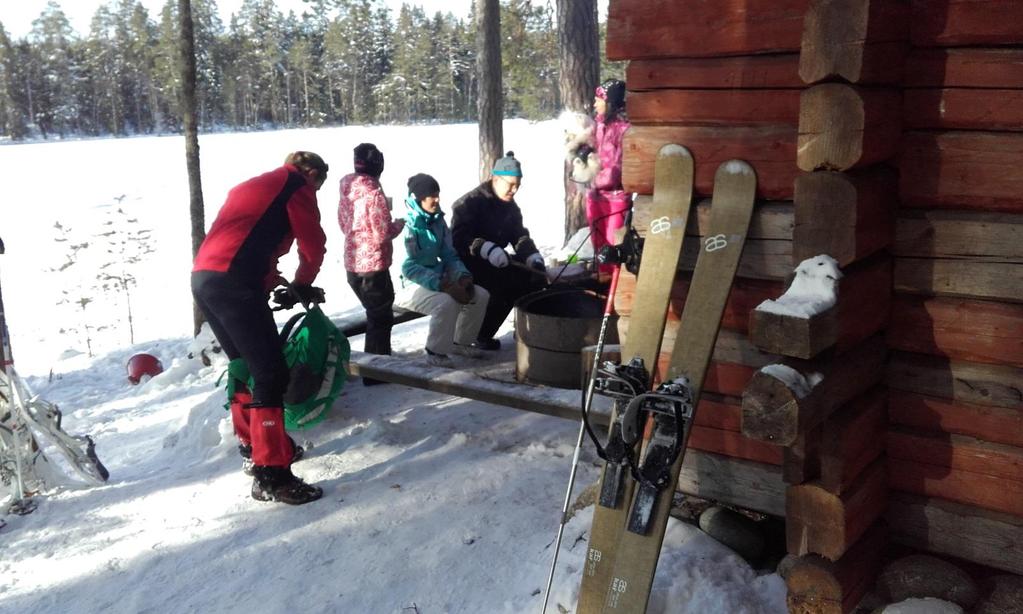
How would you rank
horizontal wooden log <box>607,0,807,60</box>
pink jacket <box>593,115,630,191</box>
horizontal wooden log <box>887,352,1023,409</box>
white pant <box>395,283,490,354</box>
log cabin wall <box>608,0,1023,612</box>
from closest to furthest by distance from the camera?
log cabin wall <box>608,0,1023,612</box>, horizontal wooden log <box>887,352,1023,409</box>, horizontal wooden log <box>607,0,807,60</box>, white pant <box>395,283,490,354</box>, pink jacket <box>593,115,630,191</box>

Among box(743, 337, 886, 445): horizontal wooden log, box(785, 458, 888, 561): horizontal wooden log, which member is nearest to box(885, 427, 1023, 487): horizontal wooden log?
box(785, 458, 888, 561): horizontal wooden log

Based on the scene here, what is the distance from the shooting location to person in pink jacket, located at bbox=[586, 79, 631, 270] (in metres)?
6.79

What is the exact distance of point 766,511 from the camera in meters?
3.62

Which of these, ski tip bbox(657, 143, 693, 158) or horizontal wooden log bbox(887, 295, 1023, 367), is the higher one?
ski tip bbox(657, 143, 693, 158)

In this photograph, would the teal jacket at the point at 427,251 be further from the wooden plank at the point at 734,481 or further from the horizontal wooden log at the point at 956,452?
the horizontal wooden log at the point at 956,452

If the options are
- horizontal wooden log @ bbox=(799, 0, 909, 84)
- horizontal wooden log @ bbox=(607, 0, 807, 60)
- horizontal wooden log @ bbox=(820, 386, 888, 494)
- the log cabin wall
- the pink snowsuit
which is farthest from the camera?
the pink snowsuit

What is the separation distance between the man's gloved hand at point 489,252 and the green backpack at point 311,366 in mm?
1591

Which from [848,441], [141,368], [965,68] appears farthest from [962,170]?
[141,368]

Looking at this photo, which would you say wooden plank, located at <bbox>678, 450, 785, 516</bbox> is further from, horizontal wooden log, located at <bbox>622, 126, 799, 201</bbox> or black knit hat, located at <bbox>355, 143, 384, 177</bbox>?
black knit hat, located at <bbox>355, 143, 384, 177</bbox>

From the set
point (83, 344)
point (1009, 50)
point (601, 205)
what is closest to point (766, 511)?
point (1009, 50)

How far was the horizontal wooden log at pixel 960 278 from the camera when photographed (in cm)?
296

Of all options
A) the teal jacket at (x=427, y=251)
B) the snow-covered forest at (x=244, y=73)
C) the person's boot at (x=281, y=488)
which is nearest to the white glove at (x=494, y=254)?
the teal jacket at (x=427, y=251)

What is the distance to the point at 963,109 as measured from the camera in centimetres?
296

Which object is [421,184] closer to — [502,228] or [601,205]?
[502,228]
